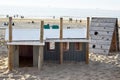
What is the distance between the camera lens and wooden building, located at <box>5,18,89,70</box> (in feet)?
61.9

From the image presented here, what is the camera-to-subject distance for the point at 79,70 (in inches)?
739

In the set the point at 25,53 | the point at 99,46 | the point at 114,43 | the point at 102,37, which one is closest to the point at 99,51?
the point at 99,46

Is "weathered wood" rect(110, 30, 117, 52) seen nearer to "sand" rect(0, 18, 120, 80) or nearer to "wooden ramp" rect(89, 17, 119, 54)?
"wooden ramp" rect(89, 17, 119, 54)

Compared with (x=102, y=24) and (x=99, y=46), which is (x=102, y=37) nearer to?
(x=99, y=46)

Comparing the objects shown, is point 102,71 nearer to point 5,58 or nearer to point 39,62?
point 39,62

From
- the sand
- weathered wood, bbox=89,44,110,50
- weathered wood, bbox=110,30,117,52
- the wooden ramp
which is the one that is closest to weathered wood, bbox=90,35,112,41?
the wooden ramp

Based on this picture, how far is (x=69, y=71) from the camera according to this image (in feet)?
60.5

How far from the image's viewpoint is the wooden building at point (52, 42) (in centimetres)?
1886

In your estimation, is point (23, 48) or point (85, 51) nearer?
point (85, 51)

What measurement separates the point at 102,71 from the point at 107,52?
5.95 metres

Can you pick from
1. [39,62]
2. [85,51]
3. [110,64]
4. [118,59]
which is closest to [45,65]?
[39,62]

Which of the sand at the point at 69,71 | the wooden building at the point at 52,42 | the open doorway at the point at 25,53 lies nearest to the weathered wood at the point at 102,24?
the wooden building at the point at 52,42

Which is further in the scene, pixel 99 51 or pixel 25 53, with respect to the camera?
pixel 99 51

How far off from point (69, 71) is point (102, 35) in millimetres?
7816
